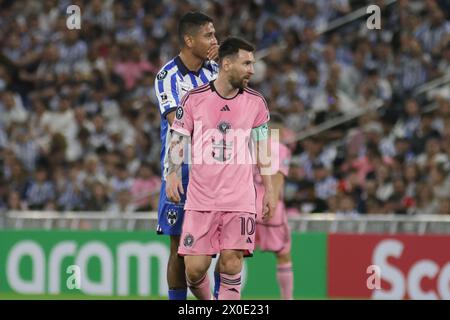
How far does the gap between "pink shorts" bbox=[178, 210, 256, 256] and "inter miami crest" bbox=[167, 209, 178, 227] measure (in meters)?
0.59

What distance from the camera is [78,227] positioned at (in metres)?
17.3

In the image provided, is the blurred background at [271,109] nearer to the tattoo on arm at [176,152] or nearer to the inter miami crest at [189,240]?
the inter miami crest at [189,240]

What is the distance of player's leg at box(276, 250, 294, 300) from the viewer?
13.5 meters

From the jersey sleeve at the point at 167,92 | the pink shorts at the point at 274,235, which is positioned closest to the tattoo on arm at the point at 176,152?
the jersey sleeve at the point at 167,92

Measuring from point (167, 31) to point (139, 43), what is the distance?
535mm

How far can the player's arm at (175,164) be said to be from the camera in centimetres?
927

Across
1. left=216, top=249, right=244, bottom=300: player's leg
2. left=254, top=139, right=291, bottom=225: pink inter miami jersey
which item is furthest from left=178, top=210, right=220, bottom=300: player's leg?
left=254, top=139, right=291, bottom=225: pink inter miami jersey

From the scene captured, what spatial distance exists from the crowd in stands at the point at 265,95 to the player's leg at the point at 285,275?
3.13m

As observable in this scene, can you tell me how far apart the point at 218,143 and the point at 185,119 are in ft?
1.01

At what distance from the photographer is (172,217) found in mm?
10047

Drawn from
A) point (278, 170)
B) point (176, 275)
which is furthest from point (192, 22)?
point (278, 170)
